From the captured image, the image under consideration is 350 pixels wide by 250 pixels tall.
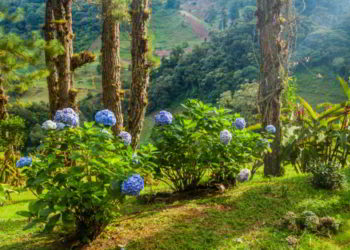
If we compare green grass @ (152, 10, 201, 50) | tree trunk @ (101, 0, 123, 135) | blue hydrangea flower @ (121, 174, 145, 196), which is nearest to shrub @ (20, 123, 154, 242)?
blue hydrangea flower @ (121, 174, 145, 196)

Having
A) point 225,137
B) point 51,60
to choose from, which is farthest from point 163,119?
point 51,60

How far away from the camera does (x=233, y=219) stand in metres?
3.58

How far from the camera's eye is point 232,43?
57.9m

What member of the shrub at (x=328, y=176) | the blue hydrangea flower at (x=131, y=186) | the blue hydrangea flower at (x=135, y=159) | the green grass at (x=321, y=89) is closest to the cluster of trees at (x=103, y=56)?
the shrub at (x=328, y=176)

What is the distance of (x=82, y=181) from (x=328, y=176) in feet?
9.57

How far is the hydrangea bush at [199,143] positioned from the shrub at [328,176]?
0.82 meters

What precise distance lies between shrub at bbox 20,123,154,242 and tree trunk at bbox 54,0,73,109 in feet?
20.7

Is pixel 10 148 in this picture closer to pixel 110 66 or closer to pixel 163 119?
pixel 110 66

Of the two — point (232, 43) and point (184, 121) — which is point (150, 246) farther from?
point (232, 43)

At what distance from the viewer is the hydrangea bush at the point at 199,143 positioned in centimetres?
395

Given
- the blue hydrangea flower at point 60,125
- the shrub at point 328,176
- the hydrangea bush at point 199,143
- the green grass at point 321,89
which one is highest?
the blue hydrangea flower at point 60,125

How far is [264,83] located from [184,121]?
84.6 inches

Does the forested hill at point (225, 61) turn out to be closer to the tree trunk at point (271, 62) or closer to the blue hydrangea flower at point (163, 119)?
the tree trunk at point (271, 62)

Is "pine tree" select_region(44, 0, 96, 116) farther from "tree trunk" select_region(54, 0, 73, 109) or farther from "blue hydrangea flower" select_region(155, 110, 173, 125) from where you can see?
"blue hydrangea flower" select_region(155, 110, 173, 125)
